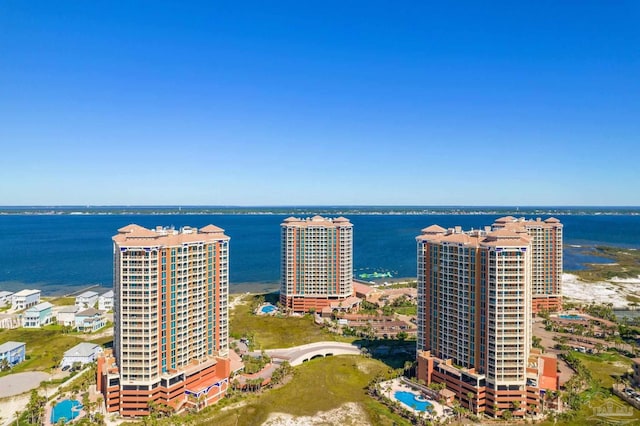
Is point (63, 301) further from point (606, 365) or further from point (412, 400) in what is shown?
point (606, 365)

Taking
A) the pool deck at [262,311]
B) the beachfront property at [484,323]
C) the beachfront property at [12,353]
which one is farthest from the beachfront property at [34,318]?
the beachfront property at [484,323]

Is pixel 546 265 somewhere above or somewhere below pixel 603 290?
above

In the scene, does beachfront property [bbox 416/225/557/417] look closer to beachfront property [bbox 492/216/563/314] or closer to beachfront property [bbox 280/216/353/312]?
beachfront property [bbox 280/216/353/312]

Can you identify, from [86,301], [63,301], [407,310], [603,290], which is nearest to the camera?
[86,301]

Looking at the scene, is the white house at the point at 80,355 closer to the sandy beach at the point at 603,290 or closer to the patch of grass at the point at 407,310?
the patch of grass at the point at 407,310

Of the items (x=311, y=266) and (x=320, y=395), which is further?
(x=311, y=266)

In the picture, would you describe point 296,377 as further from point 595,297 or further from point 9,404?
point 595,297

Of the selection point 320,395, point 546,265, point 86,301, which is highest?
point 546,265

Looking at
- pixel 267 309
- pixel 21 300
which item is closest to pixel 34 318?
pixel 21 300
